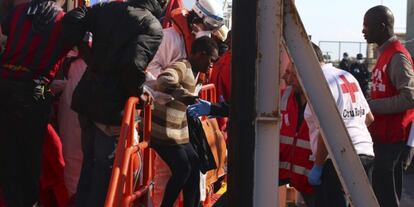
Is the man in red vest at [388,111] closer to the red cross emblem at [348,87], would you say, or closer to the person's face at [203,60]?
the red cross emblem at [348,87]

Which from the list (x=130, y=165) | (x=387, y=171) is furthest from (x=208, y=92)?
(x=130, y=165)

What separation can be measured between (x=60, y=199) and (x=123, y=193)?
1.33m


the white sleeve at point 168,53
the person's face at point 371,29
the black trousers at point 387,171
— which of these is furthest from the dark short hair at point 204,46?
the black trousers at point 387,171

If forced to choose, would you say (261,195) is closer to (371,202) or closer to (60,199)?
(371,202)

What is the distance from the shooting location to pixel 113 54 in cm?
371

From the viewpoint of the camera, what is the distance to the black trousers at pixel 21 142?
3924mm

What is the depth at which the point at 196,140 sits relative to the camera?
4.66 m

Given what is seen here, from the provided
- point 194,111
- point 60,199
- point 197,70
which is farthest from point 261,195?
point 60,199

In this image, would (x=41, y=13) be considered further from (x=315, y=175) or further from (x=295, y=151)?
(x=315, y=175)

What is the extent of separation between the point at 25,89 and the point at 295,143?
1860mm

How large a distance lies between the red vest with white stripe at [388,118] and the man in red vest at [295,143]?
47.4 inches

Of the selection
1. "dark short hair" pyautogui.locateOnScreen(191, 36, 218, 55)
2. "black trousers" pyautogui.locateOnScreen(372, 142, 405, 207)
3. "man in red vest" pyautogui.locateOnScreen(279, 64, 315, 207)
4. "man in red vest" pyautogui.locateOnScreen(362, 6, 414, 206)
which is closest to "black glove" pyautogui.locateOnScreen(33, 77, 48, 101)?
"dark short hair" pyautogui.locateOnScreen(191, 36, 218, 55)

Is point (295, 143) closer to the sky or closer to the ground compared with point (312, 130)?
closer to the ground

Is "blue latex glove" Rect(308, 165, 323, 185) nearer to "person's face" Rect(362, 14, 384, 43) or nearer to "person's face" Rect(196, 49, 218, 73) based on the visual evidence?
"person's face" Rect(196, 49, 218, 73)
